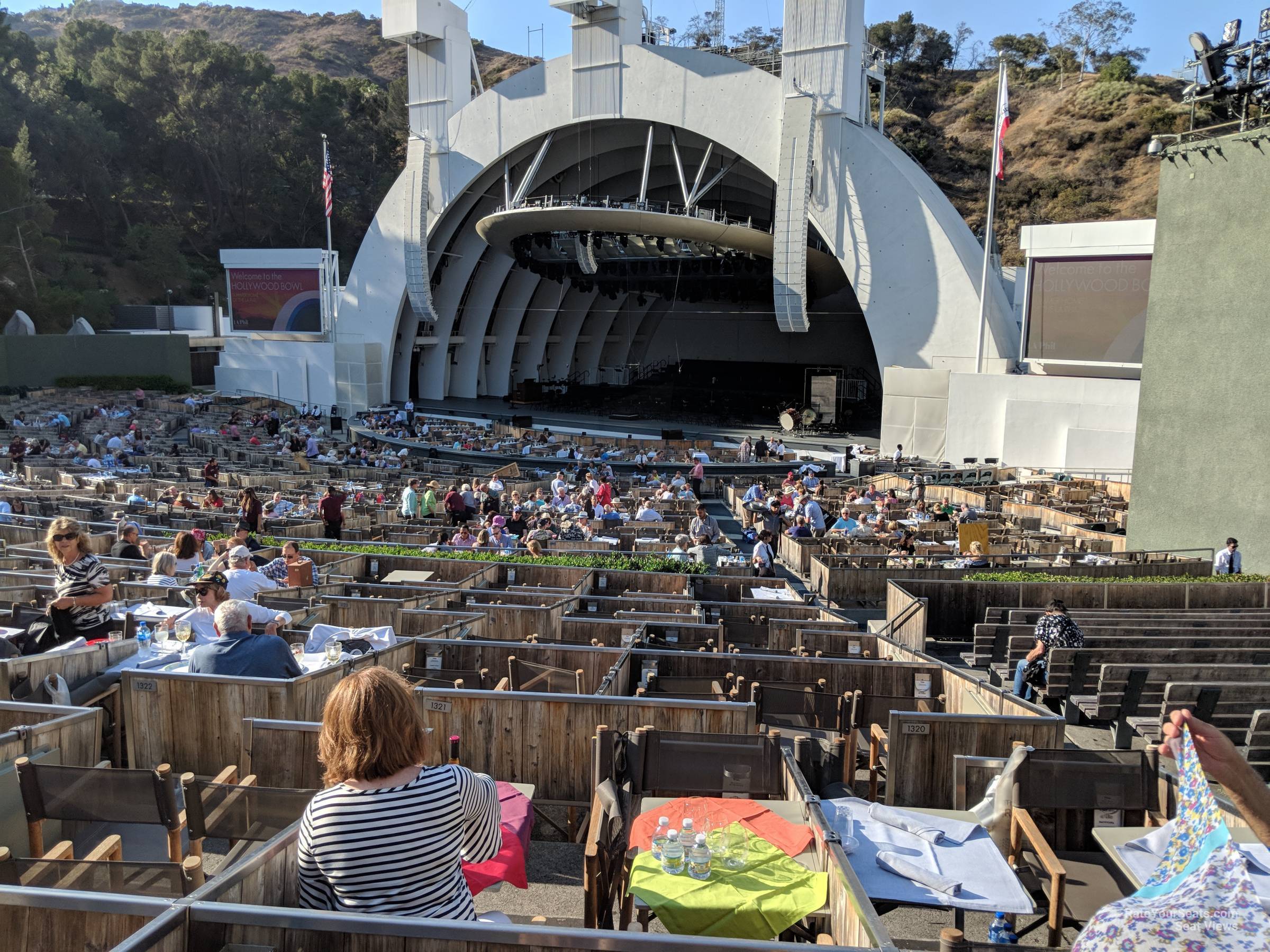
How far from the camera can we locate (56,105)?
63.0 meters

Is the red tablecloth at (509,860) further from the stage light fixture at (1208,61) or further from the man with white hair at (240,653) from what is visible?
the stage light fixture at (1208,61)

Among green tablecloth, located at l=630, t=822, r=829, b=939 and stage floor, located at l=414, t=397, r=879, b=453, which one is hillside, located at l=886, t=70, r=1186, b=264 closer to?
stage floor, located at l=414, t=397, r=879, b=453

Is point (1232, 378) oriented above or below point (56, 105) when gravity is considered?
below

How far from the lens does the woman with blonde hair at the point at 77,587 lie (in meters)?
5.94

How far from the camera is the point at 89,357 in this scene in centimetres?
A: 4553

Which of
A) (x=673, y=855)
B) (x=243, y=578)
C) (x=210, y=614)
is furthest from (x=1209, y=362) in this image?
(x=210, y=614)

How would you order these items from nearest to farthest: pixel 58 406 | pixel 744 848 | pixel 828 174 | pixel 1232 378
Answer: pixel 744 848, pixel 1232 378, pixel 828 174, pixel 58 406

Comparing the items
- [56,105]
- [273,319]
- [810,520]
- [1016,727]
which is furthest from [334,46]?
[1016,727]

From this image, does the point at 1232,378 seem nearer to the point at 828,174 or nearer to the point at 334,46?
the point at 828,174

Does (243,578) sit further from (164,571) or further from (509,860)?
(509,860)

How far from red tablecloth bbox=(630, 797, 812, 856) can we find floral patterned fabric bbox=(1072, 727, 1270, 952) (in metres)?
1.46

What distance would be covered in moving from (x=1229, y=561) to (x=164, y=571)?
12644 mm

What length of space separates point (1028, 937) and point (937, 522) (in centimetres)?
1252

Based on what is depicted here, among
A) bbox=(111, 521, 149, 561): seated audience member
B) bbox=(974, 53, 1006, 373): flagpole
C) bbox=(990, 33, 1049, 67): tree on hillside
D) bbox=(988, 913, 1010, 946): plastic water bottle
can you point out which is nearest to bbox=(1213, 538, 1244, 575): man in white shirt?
bbox=(988, 913, 1010, 946): plastic water bottle
